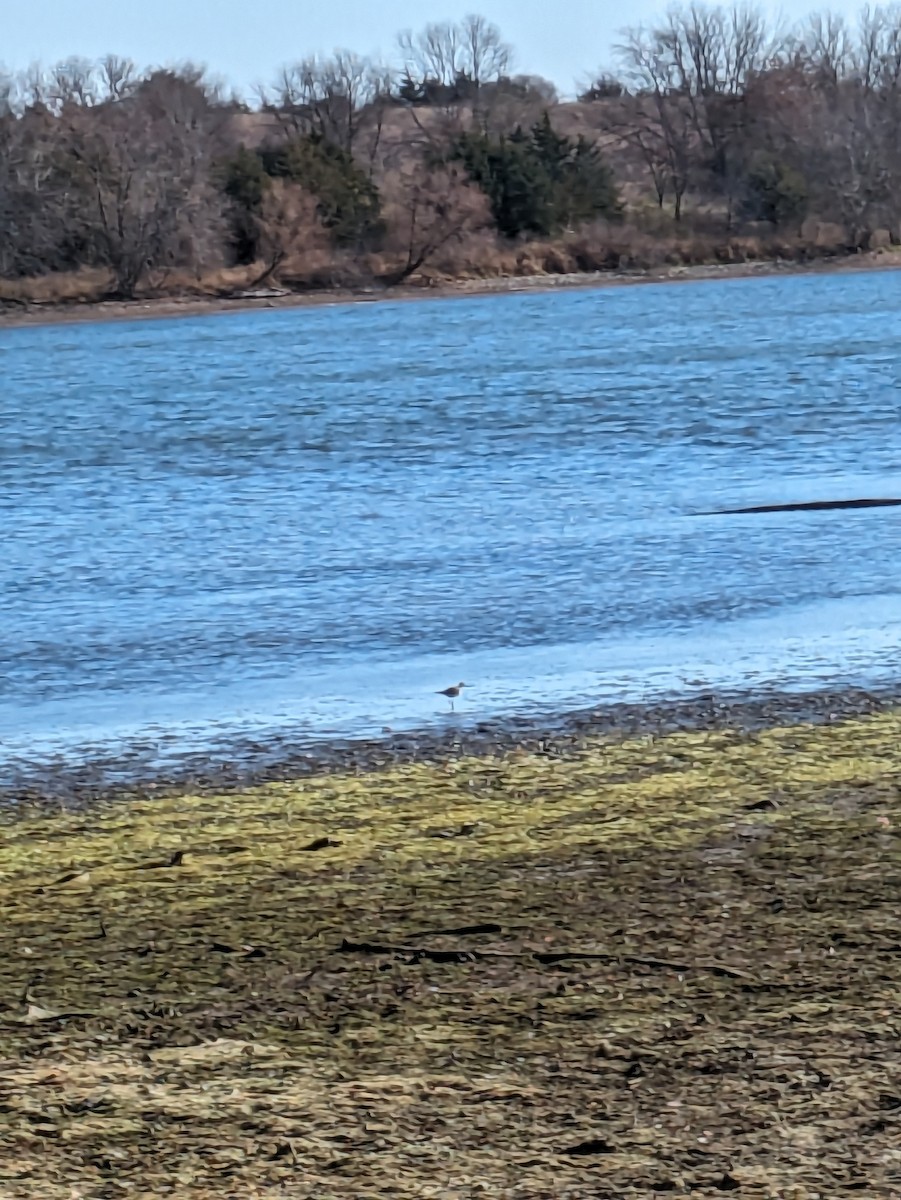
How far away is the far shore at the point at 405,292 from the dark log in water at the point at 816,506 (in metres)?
46.8

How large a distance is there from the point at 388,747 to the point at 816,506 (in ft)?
27.5

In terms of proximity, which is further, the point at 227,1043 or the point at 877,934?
the point at 877,934

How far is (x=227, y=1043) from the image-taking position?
446 cm

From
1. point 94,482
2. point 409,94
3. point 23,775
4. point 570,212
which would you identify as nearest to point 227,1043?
point 23,775

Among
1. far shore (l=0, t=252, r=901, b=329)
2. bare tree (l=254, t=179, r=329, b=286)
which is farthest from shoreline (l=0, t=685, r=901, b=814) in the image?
bare tree (l=254, t=179, r=329, b=286)

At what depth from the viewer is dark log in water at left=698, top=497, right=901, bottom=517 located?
1536 centimetres

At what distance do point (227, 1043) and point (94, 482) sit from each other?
16.6 m

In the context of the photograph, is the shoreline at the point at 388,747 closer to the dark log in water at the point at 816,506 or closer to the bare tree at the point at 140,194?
the dark log in water at the point at 816,506

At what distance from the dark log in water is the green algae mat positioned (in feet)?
27.9

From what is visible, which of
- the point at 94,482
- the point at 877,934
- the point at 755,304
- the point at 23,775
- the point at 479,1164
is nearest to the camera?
the point at 479,1164

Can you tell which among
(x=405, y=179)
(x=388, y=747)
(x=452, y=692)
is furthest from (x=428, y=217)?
(x=388, y=747)

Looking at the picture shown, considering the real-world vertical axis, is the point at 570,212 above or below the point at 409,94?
below

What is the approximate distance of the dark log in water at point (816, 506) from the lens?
1536cm

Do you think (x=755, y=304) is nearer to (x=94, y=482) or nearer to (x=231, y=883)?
(x=94, y=482)
